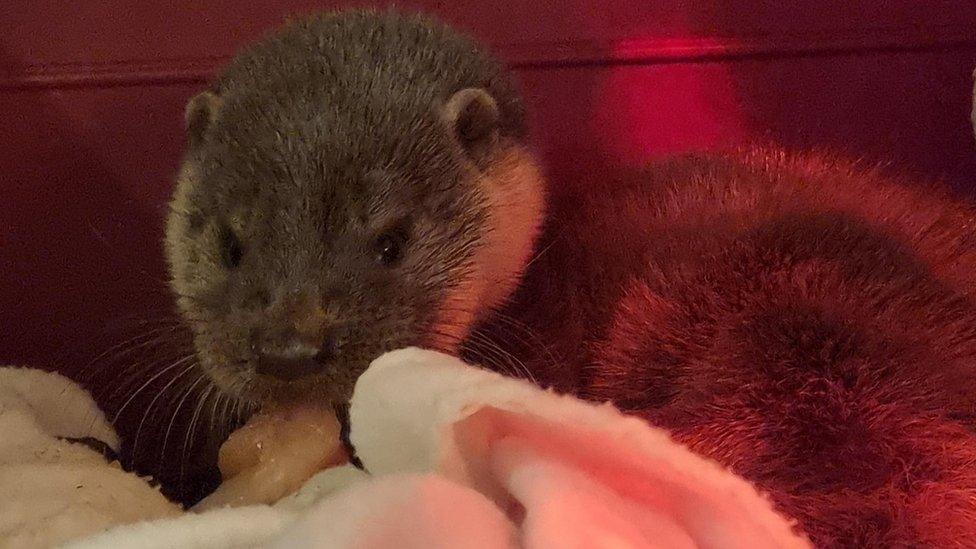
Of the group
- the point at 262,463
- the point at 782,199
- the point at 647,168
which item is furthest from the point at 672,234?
the point at 262,463

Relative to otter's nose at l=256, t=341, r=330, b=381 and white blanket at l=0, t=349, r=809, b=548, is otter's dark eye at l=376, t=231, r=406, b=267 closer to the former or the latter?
otter's nose at l=256, t=341, r=330, b=381

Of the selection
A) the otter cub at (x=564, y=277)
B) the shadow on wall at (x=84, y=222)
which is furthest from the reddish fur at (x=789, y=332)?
the shadow on wall at (x=84, y=222)

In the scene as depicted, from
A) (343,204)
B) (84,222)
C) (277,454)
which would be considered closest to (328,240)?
(343,204)

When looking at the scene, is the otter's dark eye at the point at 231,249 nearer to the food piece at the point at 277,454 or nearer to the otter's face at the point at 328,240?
the otter's face at the point at 328,240

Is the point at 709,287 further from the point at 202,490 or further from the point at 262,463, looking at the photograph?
the point at 202,490

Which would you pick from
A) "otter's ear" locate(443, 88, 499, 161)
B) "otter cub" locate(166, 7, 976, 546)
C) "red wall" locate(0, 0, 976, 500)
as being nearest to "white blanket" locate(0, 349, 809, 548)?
"otter cub" locate(166, 7, 976, 546)
